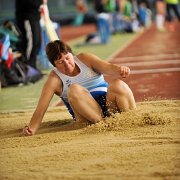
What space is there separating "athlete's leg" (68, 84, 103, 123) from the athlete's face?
165 millimetres

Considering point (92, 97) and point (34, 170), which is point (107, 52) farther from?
point (34, 170)

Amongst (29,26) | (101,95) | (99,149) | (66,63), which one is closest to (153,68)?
(29,26)

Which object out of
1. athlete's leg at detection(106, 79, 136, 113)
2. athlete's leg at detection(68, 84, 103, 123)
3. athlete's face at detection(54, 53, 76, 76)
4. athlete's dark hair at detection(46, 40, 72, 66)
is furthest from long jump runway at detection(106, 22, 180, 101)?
athlete's dark hair at detection(46, 40, 72, 66)

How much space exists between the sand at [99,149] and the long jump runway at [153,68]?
1.37 meters

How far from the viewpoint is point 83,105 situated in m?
5.27

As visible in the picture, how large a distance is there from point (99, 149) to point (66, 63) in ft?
3.41

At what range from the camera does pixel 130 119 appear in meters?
5.32

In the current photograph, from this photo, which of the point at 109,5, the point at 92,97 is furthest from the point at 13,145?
the point at 109,5

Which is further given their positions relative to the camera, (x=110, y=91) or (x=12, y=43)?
(x=12, y=43)

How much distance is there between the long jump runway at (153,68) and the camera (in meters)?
7.63

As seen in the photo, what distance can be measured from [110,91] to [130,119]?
0.32 m

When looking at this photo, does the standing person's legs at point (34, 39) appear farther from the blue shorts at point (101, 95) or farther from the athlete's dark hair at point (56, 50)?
the athlete's dark hair at point (56, 50)

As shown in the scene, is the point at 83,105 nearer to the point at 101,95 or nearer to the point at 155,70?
the point at 101,95

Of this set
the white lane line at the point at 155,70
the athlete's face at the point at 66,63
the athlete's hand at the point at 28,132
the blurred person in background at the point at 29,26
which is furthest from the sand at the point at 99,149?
the blurred person in background at the point at 29,26
